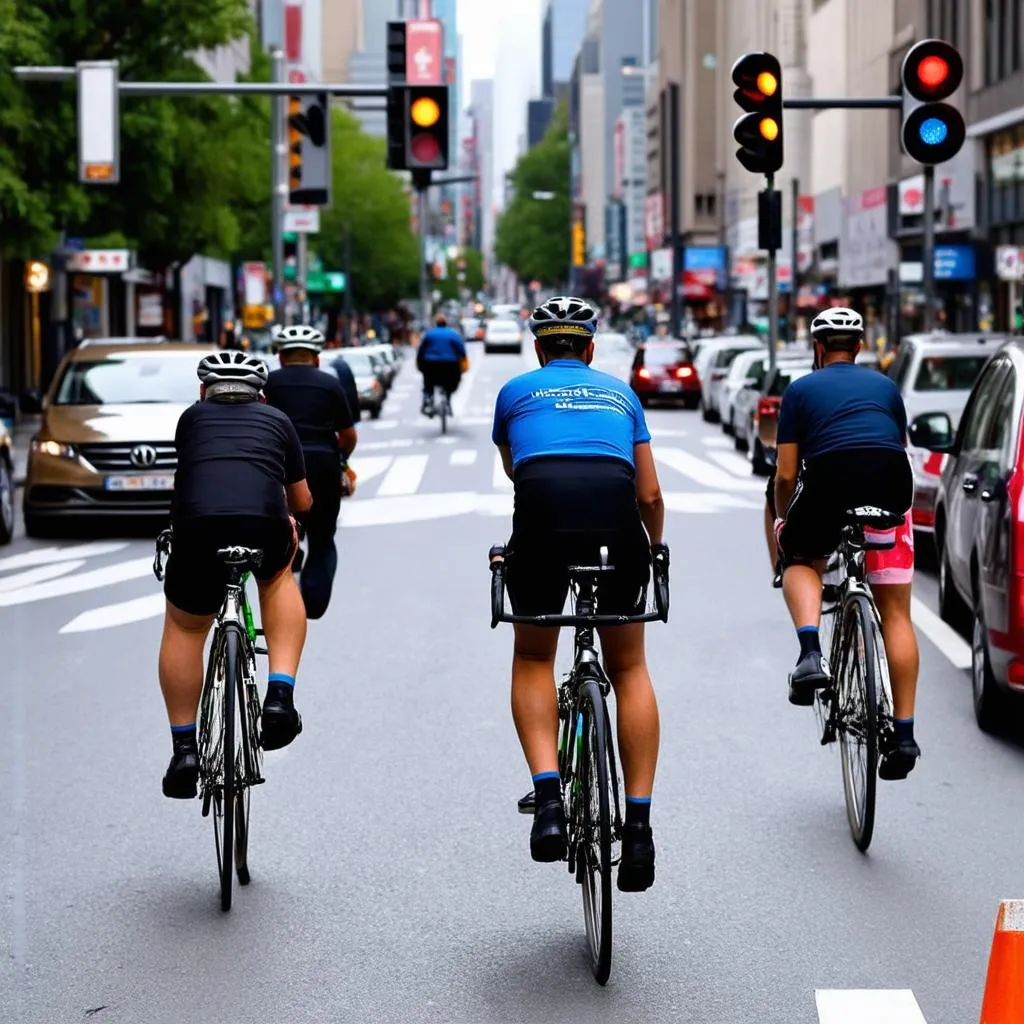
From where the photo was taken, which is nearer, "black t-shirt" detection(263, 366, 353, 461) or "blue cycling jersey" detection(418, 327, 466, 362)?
"black t-shirt" detection(263, 366, 353, 461)

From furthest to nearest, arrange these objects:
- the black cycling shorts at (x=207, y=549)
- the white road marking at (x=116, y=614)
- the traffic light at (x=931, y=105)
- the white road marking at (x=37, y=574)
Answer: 1. the white road marking at (x=37, y=574)
2. the traffic light at (x=931, y=105)
3. the white road marking at (x=116, y=614)
4. the black cycling shorts at (x=207, y=549)

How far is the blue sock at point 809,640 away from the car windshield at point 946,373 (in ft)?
35.6

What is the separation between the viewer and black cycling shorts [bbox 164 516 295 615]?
22.0ft

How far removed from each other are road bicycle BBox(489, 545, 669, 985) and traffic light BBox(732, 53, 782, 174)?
10.5 meters

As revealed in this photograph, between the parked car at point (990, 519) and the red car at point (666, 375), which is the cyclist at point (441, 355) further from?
the parked car at point (990, 519)

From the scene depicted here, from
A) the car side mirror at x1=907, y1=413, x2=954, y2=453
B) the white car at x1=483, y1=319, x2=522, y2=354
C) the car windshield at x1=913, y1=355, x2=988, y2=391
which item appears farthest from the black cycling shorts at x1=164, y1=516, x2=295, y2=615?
the white car at x1=483, y1=319, x2=522, y2=354

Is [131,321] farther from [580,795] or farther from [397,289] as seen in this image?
[580,795]

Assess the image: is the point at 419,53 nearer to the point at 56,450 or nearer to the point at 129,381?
the point at 129,381

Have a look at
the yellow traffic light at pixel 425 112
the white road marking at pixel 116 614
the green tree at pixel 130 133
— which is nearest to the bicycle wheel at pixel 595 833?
the white road marking at pixel 116 614

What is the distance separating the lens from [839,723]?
7.61 metres

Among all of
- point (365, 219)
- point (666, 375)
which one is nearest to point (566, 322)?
point (666, 375)

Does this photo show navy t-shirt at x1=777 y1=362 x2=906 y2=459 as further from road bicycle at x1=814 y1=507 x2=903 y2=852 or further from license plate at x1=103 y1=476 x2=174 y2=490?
license plate at x1=103 y1=476 x2=174 y2=490

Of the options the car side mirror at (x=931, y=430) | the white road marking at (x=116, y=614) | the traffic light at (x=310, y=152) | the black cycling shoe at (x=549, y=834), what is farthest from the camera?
the traffic light at (x=310, y=152)

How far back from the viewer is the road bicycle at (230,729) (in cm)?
640
